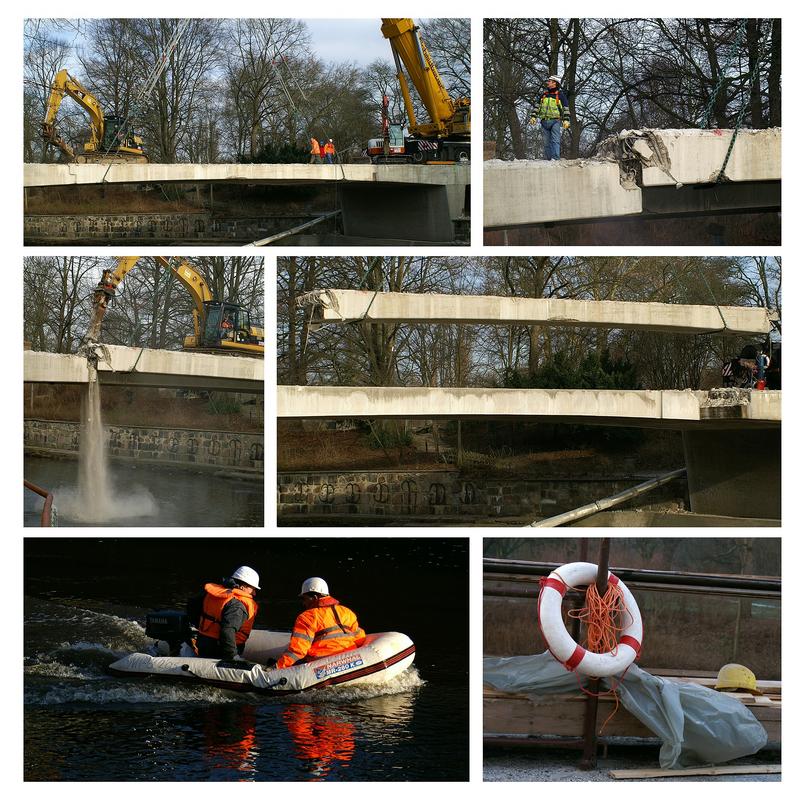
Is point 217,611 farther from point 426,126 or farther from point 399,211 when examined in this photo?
point 426,126

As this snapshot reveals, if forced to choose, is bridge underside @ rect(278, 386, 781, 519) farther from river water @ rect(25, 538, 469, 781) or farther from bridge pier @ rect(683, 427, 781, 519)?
river water @ rect(25, 538, 469, 781)

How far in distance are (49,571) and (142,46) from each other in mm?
7726

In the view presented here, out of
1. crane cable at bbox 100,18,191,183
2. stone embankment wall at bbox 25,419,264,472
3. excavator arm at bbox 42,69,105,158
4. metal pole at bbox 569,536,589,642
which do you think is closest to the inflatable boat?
metal pole at bbox 569,536,589,642

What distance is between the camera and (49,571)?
12078 millimetres

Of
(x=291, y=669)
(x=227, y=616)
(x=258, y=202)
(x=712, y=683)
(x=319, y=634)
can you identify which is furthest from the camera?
A: (x=258, y=202)

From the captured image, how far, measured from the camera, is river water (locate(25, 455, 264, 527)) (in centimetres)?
1517

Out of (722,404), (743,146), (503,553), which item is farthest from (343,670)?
(743,146)

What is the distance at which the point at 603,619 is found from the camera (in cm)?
704

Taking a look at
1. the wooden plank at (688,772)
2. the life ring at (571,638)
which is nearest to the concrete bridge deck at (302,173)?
the life ring at (571,638)

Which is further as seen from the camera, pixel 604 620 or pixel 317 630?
pixel 317 630

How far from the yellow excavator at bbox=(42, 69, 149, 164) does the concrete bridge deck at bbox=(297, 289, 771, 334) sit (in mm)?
8749

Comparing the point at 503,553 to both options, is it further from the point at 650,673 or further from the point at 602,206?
the point at 602,206

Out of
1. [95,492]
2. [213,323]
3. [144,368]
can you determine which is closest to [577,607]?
[144,368]

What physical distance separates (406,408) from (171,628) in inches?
120
